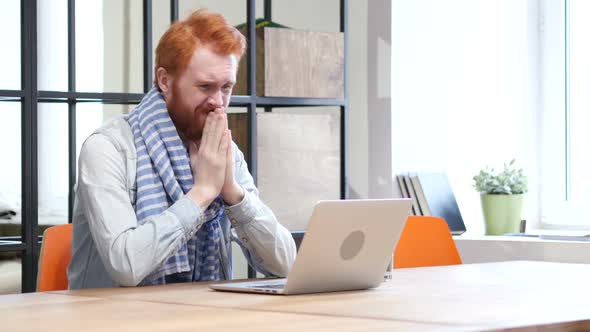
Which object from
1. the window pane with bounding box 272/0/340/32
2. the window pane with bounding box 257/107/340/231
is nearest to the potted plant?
the window pane with bounding box 257/107/340/231

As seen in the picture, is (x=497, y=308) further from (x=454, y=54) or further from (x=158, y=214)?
(x=454, y=54)

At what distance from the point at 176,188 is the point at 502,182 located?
7.25ft

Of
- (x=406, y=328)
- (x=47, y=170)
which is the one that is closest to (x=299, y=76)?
(x=47, y=170)

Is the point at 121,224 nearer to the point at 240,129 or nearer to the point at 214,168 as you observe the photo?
the point at 214,168

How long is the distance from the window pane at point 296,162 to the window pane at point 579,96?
1.49 meters

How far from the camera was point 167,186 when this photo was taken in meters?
2.14

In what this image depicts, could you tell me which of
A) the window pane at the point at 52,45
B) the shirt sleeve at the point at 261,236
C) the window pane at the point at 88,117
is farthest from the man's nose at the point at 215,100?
the window pane at the point at 52,45

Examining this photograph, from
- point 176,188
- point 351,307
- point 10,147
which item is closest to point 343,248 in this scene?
point 351,307

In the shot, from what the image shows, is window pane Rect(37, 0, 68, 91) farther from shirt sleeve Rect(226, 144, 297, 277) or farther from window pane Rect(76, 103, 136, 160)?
shirt sleeve Rect(226, 144, 297, 277)

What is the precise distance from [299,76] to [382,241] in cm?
166

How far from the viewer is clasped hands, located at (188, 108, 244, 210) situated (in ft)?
6.70

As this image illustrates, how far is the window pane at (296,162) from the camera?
3311 mm

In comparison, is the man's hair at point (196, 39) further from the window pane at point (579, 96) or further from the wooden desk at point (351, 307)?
the window pane at point (579, 96)

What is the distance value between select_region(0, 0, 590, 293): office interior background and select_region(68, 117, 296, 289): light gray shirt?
1.52 metres
